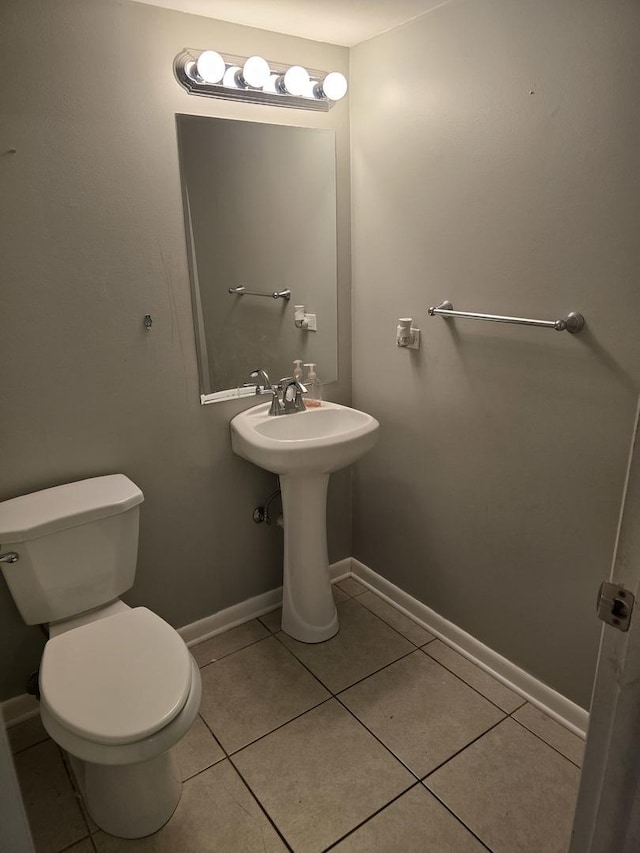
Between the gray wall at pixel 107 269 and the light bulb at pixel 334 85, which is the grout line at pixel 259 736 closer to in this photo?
the gray wall at pixel 107 269

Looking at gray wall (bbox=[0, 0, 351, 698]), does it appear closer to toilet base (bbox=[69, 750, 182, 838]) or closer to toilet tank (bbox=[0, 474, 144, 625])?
toilet tank (bbox=[0, 474, 144, 625])

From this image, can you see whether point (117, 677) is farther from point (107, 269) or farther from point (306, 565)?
point (107, 269)

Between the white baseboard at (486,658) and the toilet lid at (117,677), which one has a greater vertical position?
the toilet lid at (117,677)

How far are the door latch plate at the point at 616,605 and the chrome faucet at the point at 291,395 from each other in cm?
143

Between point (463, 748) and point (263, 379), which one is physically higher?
point (263, 379)

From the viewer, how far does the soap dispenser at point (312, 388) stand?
214 cm

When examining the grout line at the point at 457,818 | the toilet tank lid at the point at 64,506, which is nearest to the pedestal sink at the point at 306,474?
the toilet tank lid at the point at 64,506

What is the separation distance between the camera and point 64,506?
1.57m

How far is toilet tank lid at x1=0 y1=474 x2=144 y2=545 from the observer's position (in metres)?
1.48

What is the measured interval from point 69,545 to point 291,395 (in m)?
0.90

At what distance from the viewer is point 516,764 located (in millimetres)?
1612

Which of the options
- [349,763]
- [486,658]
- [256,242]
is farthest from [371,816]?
[256,242]

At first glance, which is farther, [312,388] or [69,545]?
[312,388]

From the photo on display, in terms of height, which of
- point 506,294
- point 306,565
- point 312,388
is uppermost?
point 506,294
